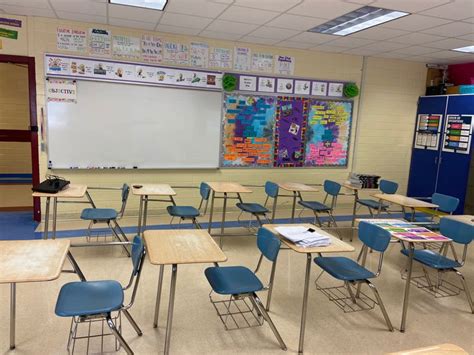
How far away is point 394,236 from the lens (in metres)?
2.94

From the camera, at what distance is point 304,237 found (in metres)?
2.68

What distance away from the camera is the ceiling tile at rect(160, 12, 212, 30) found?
14.6 feet

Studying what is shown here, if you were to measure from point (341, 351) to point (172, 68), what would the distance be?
14.4 ft

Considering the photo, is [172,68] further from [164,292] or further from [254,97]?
[164,292]

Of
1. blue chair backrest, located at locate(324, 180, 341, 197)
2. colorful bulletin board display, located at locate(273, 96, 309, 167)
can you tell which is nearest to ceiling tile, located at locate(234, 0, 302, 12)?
colorful bulletin board display, located at locate(273, 96, 309, 167)

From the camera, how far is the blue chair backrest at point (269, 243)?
2557mm

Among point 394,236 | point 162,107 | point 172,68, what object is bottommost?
point 394,236

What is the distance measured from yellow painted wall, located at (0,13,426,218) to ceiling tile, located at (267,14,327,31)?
3.75 ft

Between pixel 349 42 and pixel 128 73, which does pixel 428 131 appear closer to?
pixel 349 42

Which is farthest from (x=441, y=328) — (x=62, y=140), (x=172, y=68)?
(x=62, y=140)

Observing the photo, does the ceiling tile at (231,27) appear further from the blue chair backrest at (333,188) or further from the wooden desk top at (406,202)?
the wooden desk top at (406,202)

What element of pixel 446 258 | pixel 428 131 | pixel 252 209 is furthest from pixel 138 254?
pixel 428 131

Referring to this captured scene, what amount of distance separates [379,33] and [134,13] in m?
3.26

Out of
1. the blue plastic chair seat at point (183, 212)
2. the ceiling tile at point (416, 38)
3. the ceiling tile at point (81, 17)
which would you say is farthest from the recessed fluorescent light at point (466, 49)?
the ceiling tile at point (81, 17)
